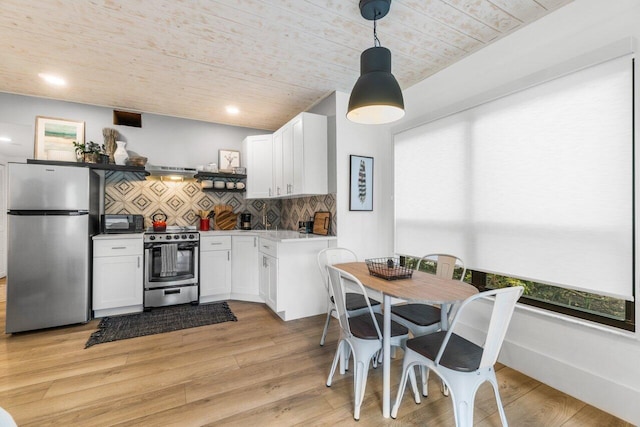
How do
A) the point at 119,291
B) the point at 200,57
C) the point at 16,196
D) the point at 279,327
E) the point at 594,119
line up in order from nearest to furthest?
the point at 594,119, the point at 200,57, the point at 16,196, the point at 279,327, the point at 119,291

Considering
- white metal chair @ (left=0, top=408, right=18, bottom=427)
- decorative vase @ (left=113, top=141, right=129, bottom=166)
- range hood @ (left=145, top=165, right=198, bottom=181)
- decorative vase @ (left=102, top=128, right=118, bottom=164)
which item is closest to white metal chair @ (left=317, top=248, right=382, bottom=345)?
white metal chair @ (left=0, top=408, right=18, bottom=427)

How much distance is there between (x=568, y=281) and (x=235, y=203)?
4221 millimetres

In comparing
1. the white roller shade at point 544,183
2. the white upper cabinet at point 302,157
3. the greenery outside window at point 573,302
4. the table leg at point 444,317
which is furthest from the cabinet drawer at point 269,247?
Answer: the greenery outside window at point 573,302

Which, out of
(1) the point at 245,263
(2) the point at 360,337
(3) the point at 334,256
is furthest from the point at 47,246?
(2) the point at 360,337

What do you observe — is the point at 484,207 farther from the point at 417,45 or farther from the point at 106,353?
the point at 106,353

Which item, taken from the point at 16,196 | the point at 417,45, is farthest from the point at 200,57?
the point at 16,196

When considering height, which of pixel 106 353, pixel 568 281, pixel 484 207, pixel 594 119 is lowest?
pixel 106 353

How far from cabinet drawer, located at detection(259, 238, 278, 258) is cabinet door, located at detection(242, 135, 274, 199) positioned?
2.71 ft

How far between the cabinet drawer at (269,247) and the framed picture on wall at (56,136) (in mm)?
2570

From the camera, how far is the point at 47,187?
9.80ft

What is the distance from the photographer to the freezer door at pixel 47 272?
113 inches

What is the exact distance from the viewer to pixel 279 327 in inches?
121

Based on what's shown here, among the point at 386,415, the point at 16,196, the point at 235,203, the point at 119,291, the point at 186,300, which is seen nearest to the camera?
the point at 386,415

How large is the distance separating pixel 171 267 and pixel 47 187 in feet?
5.00
